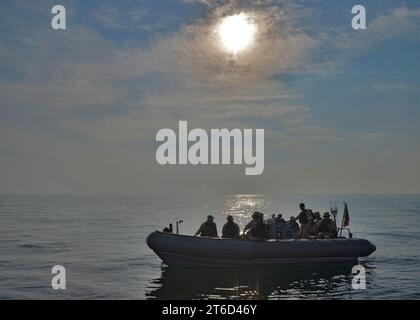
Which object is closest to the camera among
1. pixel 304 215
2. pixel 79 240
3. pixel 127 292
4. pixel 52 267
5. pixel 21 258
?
pixel 127 292

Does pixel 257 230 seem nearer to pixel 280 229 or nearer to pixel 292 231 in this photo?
pixel 280 229

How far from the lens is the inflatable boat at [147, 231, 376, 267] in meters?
18.7

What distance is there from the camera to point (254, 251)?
18.8 meters

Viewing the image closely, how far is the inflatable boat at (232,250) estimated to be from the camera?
1870cm

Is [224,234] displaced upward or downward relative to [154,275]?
upward

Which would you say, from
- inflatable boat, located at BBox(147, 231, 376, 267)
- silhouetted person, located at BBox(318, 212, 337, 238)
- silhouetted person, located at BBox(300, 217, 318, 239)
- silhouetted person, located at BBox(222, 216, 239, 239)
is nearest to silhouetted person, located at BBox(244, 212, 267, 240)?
inflatable boat, located at BBox(147, 231, 376, 267)

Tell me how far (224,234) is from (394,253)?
1197cm

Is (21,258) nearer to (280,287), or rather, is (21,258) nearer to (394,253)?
(280,287)

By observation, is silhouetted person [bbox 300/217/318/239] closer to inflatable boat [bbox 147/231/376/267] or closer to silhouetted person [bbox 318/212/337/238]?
silhouetted person [bbox 318/212/337/238]

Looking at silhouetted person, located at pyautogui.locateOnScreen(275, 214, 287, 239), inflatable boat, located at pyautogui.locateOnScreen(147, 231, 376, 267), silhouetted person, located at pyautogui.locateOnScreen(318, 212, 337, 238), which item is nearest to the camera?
inflatable boat, located at pyautogui.locateOnScreen(147, 231, 376, 267)

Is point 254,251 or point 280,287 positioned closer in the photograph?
point 280,287

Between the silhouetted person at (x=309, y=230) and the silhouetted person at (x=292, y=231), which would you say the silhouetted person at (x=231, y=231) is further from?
the silhouetted person at (x=309, y=230)
